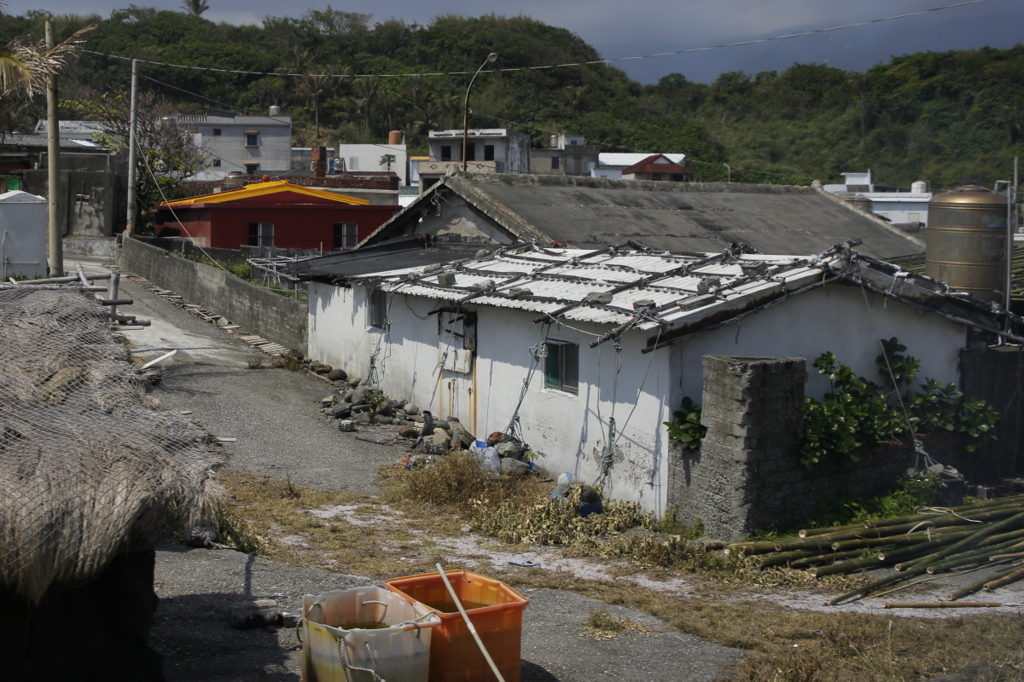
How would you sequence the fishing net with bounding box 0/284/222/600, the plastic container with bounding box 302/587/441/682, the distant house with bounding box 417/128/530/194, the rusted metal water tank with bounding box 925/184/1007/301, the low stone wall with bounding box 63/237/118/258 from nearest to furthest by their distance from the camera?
1. the fishing net with bounding box 0/284/222/600
2. the plastic container with bounding box 302/587/441/682
3. the rusted metal water tank with bounding box 925/184/1007/301
4. the low stone wall with bounding box 63/237/118/258
5. the distant house with bounding box 417/128/530/194

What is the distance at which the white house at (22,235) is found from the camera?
861 inches

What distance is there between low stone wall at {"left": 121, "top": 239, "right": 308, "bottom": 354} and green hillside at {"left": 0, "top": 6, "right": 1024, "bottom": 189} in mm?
32782

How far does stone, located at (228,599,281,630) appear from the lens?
6.94 metres

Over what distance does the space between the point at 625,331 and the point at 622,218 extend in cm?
1003

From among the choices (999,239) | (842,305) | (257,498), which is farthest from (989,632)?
(999,239)

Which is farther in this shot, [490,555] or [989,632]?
[490,555]

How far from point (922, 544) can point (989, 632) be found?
2.54 meters

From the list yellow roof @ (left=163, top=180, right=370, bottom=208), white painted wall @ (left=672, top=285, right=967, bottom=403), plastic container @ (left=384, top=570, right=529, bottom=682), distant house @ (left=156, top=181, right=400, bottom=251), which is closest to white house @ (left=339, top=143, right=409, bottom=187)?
yellow roof @ (left=163, top=180, right=370, bottom=208)

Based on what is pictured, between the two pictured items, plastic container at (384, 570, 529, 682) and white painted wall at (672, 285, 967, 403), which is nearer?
plastic container at (384, 570, 529, 682)

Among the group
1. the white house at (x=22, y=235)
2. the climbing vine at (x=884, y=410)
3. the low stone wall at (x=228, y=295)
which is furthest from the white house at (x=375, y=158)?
the climbing vine at (x=884, y=410)

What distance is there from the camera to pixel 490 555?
996cm

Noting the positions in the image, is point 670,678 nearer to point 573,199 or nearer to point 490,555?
point 490,555

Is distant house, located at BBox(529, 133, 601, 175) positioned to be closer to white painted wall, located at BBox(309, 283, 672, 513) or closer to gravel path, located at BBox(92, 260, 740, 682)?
white painted wall, located at BBox(309, 283, 672, 513)

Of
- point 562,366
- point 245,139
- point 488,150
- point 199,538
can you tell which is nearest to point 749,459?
point 562,366
